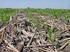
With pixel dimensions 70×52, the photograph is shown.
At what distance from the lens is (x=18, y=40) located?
10.4m

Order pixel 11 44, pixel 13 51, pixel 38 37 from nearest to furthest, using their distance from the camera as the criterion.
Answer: pixel 13 51 < pixel 11 44 < pixel 38 37

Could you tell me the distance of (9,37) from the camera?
35.1ft

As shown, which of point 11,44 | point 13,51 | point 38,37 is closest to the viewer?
point 13,51

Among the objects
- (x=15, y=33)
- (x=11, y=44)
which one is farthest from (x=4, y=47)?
(x=15, y=33)

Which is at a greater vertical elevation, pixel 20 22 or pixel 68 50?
pixel 20 22

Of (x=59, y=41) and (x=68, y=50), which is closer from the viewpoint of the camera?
(x=68, y=50)

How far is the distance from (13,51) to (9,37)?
1.25 meters

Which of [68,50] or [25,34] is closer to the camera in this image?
[68,50]

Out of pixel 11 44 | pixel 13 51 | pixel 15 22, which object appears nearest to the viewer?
pixel 13 51

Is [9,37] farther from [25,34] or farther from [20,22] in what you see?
[20,22]

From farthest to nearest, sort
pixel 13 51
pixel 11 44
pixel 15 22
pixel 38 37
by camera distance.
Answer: pixel 15 22, pixel 38 37, pixel 11 44, pixel 13 51

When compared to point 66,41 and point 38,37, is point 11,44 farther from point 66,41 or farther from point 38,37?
point 66,41

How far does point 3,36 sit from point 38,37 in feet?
→ 4.64

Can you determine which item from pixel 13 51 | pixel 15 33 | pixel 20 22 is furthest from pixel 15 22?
pixel 13 51
